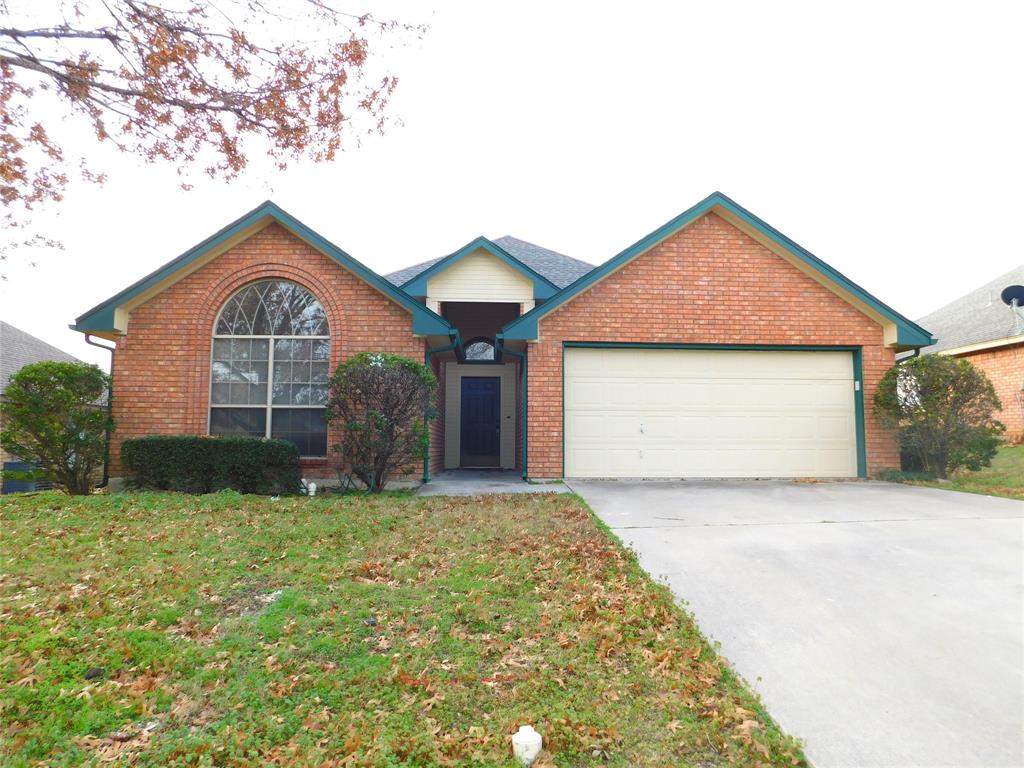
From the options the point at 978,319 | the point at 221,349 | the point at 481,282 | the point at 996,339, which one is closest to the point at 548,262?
the point at 481,282

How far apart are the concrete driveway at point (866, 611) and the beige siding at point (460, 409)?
657 cm

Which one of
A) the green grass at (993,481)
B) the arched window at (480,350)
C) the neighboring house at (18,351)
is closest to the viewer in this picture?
the green grass at (993,481)

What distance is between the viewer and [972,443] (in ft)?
30.9

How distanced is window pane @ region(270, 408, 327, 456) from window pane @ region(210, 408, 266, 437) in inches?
8.8

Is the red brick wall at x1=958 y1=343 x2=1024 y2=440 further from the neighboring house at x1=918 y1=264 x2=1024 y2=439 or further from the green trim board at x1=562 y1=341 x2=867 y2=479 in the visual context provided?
the green trim board at x1=562 y1=341 x2=867 y2=479

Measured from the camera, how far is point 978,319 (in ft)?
59.4

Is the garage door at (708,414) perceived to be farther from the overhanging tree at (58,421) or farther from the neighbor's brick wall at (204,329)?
the overhanging tree at (58,421)

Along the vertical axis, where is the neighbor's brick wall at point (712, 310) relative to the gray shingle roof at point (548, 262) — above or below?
below

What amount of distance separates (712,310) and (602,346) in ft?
7.20

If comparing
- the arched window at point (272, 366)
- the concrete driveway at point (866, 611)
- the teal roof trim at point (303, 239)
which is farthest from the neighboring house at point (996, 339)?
the arched window at point (272, 366)

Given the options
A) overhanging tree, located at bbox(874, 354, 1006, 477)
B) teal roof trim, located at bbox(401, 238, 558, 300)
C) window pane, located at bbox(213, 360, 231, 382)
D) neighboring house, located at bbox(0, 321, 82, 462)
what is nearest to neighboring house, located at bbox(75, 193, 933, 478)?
window pane, located at bbox(213, 360, 231, 382)

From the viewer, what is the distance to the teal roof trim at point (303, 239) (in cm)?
967

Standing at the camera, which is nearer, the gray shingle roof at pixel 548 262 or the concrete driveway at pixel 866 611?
the concrete driveway at pixel 866 611

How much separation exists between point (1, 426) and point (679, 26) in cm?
1297
